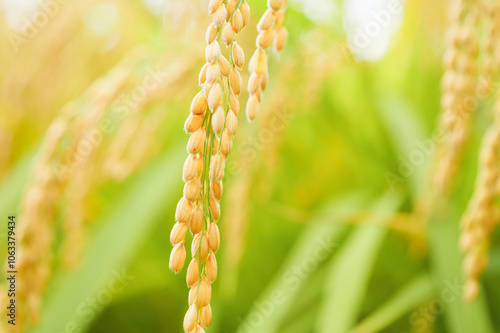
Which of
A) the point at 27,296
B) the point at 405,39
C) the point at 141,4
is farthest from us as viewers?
the point at 405,39

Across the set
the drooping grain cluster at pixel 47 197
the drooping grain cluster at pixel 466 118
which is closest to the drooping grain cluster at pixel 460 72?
the drooping grain cluster at pixel 466 118

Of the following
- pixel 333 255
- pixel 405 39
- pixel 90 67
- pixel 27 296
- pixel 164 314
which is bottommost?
pixel 164 314

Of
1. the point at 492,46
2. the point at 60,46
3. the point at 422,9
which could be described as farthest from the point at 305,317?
the point at 60,46

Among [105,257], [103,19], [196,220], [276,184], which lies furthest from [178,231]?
[103,19]

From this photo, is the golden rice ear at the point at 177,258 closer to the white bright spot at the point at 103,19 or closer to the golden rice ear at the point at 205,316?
the golden rice ear at the point at 205,316

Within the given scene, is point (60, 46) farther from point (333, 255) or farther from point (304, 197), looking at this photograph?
point (333, 255)

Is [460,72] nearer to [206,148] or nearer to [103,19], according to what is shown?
[206,148]

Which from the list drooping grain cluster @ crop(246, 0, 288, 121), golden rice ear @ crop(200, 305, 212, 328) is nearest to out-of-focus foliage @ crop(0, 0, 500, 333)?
drooping grain cluster @ crop(246, 0, 288, 121)
